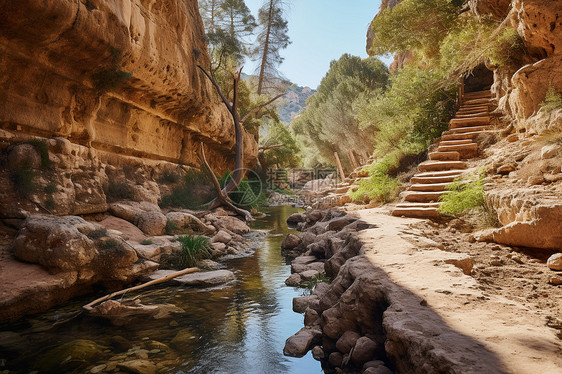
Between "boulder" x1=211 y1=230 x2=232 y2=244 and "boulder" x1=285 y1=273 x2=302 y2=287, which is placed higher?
"boulder" x1=211 y1=230 x2=232 y2=244

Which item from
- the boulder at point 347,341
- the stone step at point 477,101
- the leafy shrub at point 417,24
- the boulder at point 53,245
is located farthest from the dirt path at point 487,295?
the leafy shrub at point 417,24

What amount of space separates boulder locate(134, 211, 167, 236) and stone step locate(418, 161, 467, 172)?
19.4ft

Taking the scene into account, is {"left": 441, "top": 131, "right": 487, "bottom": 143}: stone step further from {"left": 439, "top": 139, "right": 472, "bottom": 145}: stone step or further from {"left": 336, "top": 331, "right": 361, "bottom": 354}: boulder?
{"left": 336, "top": 331, "right": 361, "bottom": 354}: boulder

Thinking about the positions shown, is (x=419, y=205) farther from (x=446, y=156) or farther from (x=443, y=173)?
(x=446, y=156)

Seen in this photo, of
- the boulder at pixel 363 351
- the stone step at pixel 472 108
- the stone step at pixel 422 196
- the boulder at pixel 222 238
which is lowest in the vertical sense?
the boulder at pixel 222 238

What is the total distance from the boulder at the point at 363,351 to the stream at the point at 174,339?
445mm

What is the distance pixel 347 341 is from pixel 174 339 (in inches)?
66.1

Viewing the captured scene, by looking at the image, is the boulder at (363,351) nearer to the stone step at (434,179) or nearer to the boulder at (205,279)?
the boulder at (205,279)

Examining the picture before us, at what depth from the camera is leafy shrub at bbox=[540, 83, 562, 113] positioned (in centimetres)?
452

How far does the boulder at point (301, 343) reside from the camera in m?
2.66

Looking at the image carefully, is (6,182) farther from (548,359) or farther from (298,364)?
(548,359)

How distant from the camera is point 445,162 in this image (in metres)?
6.66

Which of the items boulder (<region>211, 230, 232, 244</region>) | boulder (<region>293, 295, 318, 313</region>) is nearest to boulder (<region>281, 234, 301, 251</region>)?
boulder (<region>211, 230, 232, 244</region>)

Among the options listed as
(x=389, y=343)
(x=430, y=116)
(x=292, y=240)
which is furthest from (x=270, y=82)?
(x=389, y=343)
